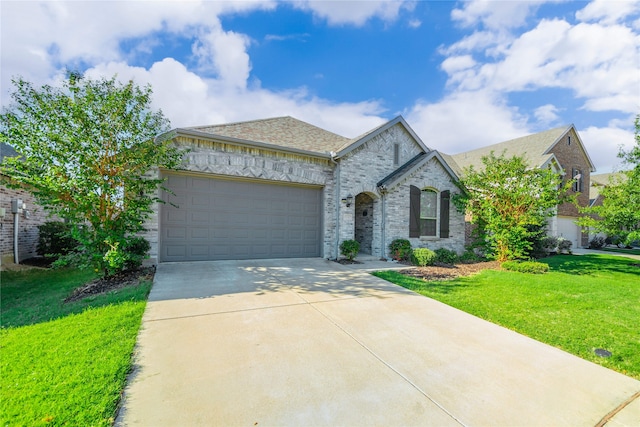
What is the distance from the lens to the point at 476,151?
21141mm

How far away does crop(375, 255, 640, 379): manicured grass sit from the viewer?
3.41m

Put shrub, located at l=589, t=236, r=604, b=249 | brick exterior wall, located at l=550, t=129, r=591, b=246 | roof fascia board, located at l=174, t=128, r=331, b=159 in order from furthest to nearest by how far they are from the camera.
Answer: shrub, located at l=589, t=236, r=604, b=249
brick exterior wall, located at l=550, t=129, r=591, b=246
roof fascia board, located at l=174, t=128, r=331, b=159

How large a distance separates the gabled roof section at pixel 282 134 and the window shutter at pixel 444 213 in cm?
502

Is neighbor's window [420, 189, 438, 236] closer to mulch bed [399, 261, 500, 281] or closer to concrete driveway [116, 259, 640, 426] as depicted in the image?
mulch bed [399, 261, 500, 281]

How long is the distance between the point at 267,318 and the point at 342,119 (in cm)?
1293

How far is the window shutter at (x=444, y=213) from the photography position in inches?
455

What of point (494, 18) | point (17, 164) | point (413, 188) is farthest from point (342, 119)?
point (17, 164)

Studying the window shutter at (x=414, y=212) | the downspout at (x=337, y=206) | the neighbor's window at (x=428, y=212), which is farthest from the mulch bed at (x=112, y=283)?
the neighbor's window at (x=428, y=212)

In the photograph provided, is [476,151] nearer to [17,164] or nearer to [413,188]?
[413,188]

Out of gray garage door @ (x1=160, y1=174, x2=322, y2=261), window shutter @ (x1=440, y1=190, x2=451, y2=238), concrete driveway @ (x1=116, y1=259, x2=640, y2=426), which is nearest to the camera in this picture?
concrete driveway @ (x1=116, y1=259, x2=640, y2=426)

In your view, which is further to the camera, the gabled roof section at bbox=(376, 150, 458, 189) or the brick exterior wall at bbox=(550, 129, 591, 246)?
the brick exterior wall at bbox=(550, 129, 591, 246)

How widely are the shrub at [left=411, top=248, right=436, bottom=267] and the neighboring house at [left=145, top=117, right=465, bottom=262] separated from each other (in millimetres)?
1181

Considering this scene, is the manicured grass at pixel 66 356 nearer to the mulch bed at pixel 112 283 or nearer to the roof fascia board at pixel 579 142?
the mulch bed at pixel 112 283

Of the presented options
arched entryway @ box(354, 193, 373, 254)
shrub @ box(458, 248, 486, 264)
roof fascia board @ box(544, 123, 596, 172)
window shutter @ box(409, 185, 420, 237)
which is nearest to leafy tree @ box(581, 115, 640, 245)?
shrub @ box(458, 248, 486, 264)
